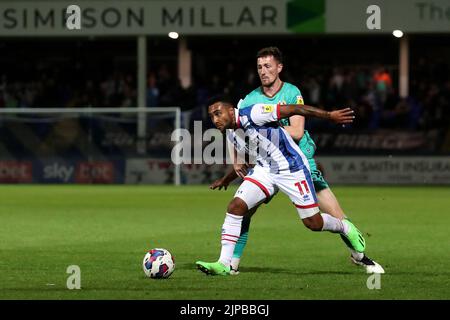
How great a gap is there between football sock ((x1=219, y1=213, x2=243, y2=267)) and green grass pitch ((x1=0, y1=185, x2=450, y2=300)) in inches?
A: 8.9

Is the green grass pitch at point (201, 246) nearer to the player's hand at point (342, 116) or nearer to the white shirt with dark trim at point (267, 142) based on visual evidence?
the white shirt with dark trim at point (267, 142)

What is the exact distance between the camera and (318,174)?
11258 millimetres

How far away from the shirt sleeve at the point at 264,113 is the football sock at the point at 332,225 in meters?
1.10

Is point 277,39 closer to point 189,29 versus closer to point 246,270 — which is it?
point 189,29

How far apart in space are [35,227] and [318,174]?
5.96 metres

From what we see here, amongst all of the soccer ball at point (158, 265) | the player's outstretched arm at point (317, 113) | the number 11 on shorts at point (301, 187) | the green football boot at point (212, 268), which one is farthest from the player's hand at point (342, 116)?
the soccer ball at point (158, 265)

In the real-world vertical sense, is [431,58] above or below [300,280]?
above

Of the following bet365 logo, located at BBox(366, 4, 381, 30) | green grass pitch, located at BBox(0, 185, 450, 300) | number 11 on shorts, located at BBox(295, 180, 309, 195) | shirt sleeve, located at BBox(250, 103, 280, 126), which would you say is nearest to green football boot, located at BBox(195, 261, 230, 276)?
green grass pitch, located at BBox(0, 185, 450, 300)

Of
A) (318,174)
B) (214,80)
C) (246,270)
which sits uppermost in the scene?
(214,80)

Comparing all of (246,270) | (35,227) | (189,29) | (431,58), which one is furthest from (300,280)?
(431,58)

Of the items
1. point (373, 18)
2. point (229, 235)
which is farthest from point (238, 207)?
point (373, 18)

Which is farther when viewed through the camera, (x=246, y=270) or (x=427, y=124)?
(x=427, y=124)

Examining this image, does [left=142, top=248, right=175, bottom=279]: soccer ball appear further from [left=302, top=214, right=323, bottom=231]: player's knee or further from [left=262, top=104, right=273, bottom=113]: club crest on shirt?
[left=262, top=104, right=273, bottom=113]: club crest on shirt

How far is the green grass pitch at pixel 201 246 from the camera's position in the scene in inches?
361
